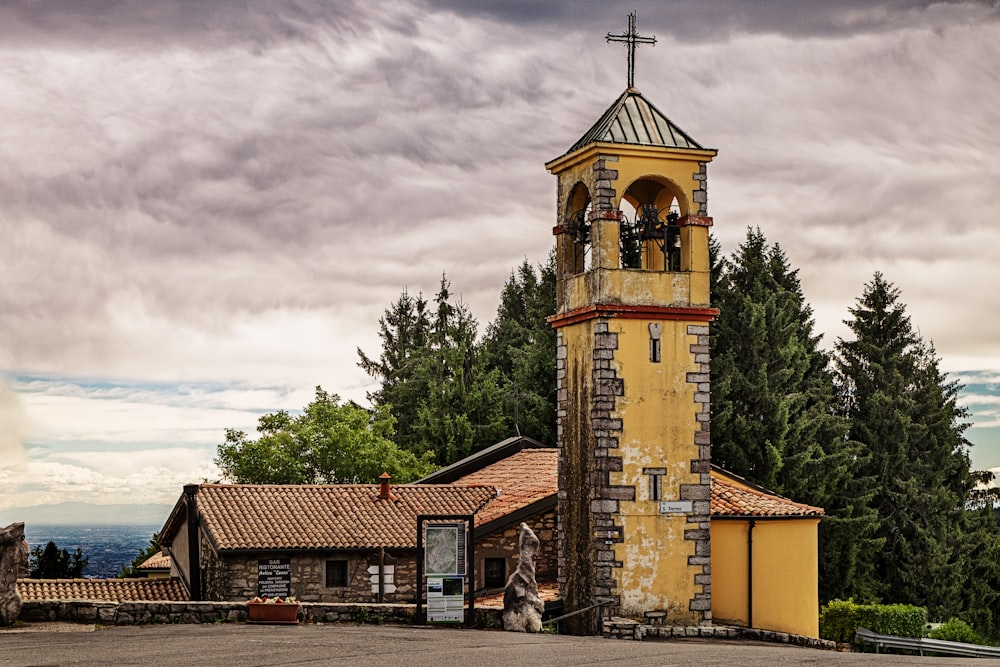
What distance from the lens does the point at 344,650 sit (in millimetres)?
18781

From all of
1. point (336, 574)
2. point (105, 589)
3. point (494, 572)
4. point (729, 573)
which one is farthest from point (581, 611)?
point (105, 589)

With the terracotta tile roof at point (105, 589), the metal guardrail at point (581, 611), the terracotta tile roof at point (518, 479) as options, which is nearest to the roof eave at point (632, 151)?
the terracotta tile roof at point (518, 479)

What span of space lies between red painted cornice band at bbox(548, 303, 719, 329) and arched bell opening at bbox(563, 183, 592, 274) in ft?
4.92

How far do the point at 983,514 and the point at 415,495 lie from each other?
27.9 m

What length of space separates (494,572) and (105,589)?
8940 mm

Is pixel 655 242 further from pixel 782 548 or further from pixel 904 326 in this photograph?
pixel 904 326

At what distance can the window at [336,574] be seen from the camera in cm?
A: 3103

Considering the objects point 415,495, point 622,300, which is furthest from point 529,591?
point 415,495

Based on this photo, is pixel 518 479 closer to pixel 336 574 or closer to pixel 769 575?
pixel 336 574

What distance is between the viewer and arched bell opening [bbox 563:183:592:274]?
91.6ft

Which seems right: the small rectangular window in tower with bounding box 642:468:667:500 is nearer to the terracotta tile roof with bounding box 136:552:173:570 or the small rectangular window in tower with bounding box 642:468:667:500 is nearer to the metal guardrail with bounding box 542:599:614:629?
the metal guardrail with bounding box 542:599:614:629

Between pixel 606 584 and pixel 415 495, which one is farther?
pixel 415 495

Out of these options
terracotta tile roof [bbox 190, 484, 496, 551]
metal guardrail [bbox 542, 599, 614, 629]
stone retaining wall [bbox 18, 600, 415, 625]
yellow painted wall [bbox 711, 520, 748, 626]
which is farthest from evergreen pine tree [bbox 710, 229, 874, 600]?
stone retaining wall [bbox 18, 600, 415, 625]

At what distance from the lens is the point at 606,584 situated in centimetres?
2558
